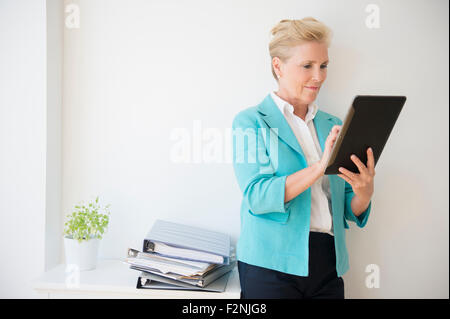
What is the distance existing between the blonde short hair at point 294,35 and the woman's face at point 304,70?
16mm

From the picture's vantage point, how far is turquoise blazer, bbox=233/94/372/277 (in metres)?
1.16

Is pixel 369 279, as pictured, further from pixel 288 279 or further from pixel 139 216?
pixel 139 216

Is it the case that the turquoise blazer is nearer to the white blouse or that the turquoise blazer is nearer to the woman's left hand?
the white blouse

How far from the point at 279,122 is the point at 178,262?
0.58 metres

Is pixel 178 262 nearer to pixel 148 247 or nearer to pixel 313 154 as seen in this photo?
pixel 148 247

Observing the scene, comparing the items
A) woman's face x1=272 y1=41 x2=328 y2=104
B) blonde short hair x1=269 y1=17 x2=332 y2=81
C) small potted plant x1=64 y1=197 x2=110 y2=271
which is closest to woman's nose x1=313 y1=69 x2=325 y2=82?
woman's face x1=272 y1=41 x2=328 y2=104

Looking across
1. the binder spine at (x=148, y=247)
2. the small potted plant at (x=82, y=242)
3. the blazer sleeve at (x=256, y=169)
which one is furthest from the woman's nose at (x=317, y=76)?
the small potted plant at (x=82, y=242)

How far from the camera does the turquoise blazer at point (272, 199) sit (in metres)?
1.16

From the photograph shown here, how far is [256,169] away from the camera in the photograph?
117 cm

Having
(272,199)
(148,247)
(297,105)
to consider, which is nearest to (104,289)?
(148,247)

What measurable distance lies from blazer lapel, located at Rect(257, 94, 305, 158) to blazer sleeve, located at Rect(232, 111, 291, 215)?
42 mm

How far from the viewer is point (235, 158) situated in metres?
1.21

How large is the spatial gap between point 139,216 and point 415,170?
117 centimetres

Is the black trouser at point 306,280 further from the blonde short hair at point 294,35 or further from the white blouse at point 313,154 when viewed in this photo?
the blonde short hair at point 294,35
